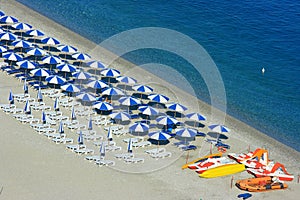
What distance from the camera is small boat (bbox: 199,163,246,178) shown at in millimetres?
46662

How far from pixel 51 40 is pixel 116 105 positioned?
1110 cm

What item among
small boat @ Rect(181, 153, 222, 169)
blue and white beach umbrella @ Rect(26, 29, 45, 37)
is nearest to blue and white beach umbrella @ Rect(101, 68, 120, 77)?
blue and white beach umbrella @ Rect(26, 29, 45, 37)

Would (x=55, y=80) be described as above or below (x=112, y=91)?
above

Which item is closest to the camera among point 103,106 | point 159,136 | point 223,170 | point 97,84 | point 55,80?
point 223,170

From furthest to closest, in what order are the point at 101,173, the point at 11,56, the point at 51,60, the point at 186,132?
the point at 51,60
the point at 11,56
the point at 186,132
the point at 101,173

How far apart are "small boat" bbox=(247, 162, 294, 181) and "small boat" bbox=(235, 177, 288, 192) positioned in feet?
2.33

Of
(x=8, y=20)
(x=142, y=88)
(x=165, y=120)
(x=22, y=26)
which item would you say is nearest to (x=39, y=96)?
(x=142, y=88)

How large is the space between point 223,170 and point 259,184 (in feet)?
8.25

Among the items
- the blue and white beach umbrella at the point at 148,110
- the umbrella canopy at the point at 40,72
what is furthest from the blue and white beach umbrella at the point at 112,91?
the umbrella canopy at the point at 40,72

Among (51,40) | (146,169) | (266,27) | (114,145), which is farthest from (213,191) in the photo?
(266,27)

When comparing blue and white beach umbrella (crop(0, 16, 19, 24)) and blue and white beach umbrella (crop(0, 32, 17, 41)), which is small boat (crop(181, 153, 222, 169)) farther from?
blue and white beach umbrella (crop(0, 16, 19, 24))

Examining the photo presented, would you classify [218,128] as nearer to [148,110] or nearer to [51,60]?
[148,110]

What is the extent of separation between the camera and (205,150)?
1983 inches

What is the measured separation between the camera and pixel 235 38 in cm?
7656
